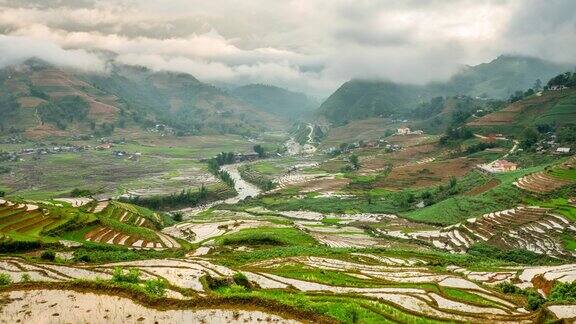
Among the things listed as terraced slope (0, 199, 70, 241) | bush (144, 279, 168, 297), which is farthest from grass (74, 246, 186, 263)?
bush (144, 279, 168, 297)

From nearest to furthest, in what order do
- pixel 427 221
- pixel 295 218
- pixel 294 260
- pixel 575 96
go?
1. pixel 294 260
2. pixel 427 221
3. pixel 295 218
4. pixel 575 96

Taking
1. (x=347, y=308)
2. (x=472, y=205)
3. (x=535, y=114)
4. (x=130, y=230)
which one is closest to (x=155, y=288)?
(x=347, y=308)

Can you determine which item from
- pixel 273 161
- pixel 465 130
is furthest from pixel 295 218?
pixel 273 161

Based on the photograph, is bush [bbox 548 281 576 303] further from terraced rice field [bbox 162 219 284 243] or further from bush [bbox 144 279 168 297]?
terraced rice field [bbox 162 219 284 243]

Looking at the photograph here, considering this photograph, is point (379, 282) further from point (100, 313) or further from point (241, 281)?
point (100, 313)

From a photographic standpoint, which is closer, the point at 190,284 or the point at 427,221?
the point at 190,284

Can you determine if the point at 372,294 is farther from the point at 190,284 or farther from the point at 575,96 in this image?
the point at 575,96
